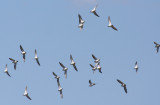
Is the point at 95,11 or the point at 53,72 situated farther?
the point at 53,72

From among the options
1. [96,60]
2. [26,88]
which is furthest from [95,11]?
[26,88]

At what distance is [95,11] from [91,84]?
23131 millimetres

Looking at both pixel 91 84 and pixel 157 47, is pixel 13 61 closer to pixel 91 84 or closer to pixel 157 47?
pixel 91 84

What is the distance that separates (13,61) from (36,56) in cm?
492

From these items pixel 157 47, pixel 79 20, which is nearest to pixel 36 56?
pixel 79 20

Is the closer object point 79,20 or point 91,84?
point 79,20

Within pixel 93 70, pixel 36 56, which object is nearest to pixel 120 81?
pixel 93 70

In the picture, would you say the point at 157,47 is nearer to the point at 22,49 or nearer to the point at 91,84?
the point at 91,84

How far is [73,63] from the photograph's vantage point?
154 m

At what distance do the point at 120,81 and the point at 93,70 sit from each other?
918cm

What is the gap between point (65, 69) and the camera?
153875mm

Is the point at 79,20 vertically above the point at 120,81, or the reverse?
the point at 79,20

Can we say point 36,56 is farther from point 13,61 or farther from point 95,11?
point 95,11

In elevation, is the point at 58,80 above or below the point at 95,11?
below
